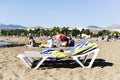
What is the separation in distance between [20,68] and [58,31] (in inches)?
3224

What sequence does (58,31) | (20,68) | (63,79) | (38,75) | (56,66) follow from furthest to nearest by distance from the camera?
(58,31) → (56,66) → (20,68) → (38,75) → (63,79)

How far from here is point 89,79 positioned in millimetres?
7227

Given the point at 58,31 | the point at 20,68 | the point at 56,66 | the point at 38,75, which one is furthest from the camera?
the point at 58,31

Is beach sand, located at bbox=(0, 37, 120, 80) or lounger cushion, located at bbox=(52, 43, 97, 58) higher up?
lounger cushion, located at bbox=(52, 43, 97, 58)

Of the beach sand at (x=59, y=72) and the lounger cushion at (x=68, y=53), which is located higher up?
the lounger cushion at (x=68, y=53)

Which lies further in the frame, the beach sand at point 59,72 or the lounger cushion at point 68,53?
the lounger cushion at point 68,53

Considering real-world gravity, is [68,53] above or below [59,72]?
above

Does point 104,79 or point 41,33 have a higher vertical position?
point 104,79

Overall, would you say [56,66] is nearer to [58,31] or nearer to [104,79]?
[104,79]

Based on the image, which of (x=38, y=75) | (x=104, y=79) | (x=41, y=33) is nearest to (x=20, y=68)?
(x=38, y=75)

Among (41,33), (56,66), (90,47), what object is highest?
(90,47)

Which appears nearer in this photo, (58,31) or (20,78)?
(20,78)

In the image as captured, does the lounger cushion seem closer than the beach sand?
No

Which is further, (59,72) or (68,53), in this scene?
(68,53)
